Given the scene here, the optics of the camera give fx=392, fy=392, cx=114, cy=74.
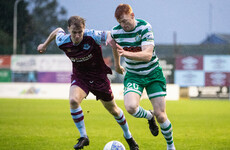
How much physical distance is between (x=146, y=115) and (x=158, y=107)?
814 millimetres

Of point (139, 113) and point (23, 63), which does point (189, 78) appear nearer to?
point (23, 63)

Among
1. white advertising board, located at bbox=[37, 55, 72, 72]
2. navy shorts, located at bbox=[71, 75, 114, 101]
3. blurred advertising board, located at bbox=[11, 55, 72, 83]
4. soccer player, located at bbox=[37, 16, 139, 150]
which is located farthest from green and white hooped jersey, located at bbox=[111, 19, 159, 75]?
white advertising board, located at bbox=[37, 55, 72, 72]

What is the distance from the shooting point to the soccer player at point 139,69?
593 cm

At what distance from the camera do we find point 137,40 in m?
6.08

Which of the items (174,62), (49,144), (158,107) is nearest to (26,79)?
(174,62)

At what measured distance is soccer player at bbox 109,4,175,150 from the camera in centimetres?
593

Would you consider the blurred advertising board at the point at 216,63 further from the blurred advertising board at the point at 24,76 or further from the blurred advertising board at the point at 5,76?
the blurred advertising board at the point at 5,76

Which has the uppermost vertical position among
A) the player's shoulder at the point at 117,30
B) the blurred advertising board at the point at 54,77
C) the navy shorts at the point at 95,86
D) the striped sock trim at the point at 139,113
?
the player's shoulder at the point at 117,30

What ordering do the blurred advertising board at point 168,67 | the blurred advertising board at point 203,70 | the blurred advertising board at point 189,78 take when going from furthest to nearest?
1. the blurred advertising board at point 168,67
2. the blurred advertising board at point 189,78
3. the blurred advertising board at point 203,70

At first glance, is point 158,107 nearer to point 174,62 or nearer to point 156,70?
point 156,70

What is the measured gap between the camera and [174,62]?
87.3 ft

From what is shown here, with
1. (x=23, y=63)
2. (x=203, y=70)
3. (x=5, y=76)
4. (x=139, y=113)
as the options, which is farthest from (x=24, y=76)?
(x=139, y=113)

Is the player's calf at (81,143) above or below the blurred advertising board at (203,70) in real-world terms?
above

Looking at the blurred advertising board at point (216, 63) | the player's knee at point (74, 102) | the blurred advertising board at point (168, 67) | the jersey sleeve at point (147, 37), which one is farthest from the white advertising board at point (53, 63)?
the jersey sleeve at point (147, 37)
